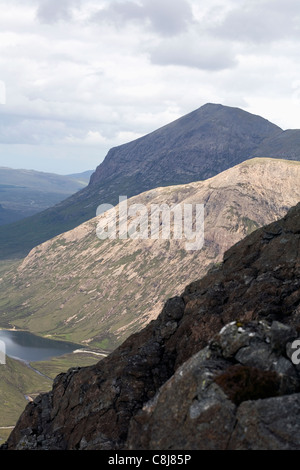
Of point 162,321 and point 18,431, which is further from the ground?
point 162,321

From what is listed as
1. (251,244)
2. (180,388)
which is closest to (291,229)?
(251,244)

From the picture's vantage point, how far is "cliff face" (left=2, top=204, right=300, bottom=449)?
39.8 m

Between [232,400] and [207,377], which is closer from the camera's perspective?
[232,400]

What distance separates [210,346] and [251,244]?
4147 cm

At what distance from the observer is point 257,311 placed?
6438 cm

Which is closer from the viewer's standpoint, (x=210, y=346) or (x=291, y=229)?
(x=210, y=346)

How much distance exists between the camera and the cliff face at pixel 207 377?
39.8m

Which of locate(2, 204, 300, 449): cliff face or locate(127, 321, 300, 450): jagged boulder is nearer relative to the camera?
locate(127, 321, 300, 450): jagged boulder

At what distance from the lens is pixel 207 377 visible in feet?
141

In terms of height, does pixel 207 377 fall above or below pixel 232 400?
above

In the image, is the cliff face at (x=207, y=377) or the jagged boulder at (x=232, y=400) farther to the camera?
the cliff face at (x=207, y=377)
